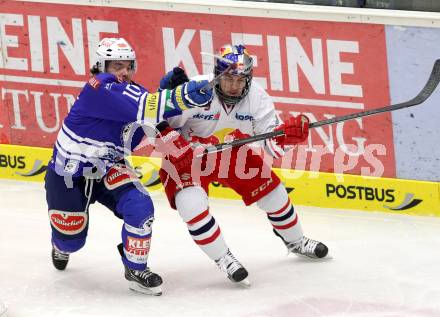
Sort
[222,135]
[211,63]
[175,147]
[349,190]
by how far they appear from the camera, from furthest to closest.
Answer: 1. [211,63]
2. [349,190]
3. [222,135]
4. [175,147]

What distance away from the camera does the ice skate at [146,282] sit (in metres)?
5.44

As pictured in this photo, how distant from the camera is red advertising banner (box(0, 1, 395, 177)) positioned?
6461 millimetres

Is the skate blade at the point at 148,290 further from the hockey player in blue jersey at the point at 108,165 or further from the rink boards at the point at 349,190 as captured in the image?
the rink boards at the point at 349,190

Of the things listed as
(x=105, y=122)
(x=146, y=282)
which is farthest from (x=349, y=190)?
(x=105, y=122)

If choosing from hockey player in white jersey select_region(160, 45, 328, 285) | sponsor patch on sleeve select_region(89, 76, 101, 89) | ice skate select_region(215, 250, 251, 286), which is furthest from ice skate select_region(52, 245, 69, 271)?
sponsor patch on sleeve select_region(89, 76, 101, 89)

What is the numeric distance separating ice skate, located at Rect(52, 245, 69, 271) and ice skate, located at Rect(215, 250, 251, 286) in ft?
2.49

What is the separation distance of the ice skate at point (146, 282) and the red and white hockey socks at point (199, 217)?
0.81 feet

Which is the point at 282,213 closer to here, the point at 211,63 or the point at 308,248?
the point at 308,248

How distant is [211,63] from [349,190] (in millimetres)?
1003

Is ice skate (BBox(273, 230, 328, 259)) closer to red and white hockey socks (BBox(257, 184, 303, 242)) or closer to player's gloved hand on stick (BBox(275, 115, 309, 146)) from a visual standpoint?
red and white hockey socks (BBox(257, 184, 303, 242))

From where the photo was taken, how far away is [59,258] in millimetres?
5793

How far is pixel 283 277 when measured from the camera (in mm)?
5641

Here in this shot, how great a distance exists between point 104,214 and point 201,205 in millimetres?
1424

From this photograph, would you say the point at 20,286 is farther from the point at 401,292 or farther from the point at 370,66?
the point at 370,66
